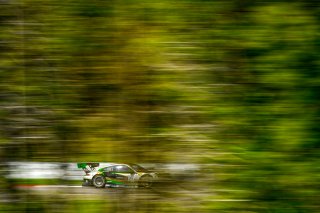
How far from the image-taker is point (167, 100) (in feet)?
12.2

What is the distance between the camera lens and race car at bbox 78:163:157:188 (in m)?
3.78

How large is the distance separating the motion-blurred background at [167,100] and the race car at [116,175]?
61mm

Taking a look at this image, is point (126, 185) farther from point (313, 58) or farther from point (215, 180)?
point (313, 58)

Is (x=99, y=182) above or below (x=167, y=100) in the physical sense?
below

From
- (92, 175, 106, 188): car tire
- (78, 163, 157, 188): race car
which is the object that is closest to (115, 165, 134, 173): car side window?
(78, 163, 157, 188): race car

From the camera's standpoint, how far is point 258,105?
3.65m

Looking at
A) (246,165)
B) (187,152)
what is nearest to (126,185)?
(187,152)

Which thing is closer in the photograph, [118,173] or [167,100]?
[167,100]

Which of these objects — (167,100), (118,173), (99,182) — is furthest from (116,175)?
(167,100)

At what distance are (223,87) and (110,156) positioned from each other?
2.98 ft

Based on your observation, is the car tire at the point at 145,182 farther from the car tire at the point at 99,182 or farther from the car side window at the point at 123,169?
the car tire at the point at 99,182

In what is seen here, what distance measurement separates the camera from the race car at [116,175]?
3.78 metres

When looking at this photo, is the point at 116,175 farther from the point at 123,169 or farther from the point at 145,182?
the point at 145,182

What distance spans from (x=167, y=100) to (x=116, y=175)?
25.0 inches
